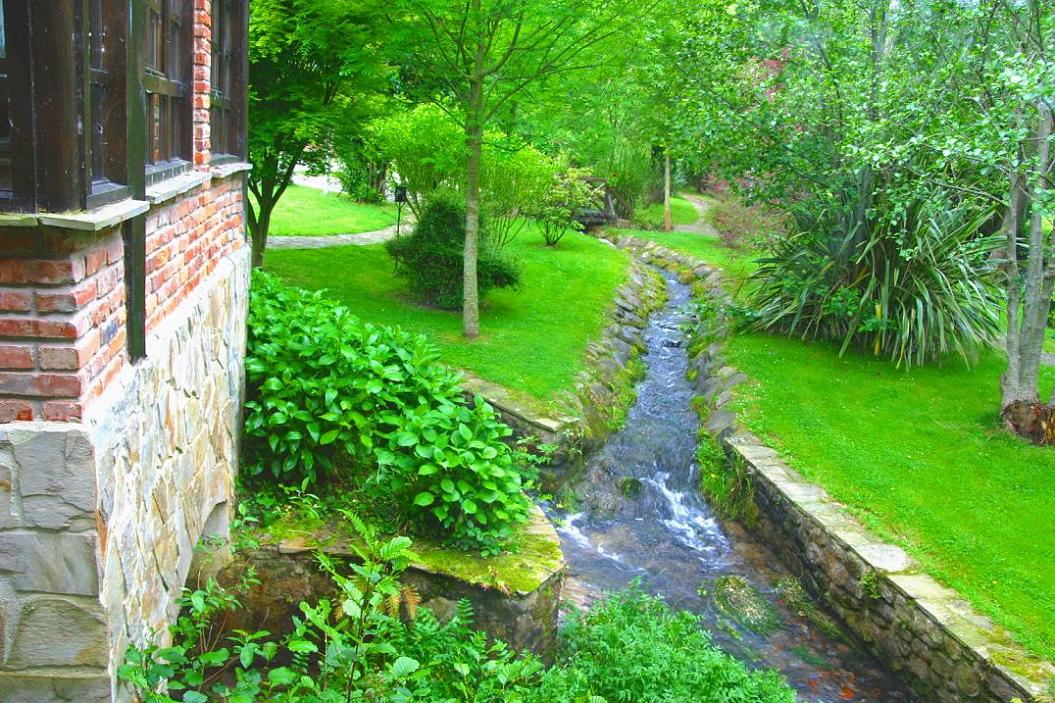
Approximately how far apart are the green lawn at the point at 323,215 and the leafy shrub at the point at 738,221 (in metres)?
7.42

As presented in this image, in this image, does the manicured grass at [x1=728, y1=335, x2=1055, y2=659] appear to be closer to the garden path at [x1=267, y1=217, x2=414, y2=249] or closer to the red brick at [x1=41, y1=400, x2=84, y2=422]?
the red brick at [x1=41, y1=400, x2=84, y2=422]

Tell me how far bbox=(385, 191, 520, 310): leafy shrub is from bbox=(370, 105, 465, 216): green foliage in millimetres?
452

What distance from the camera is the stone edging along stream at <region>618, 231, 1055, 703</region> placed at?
550 centimetres

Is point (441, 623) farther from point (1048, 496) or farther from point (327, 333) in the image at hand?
point (1048, 496)

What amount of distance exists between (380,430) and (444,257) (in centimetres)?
683

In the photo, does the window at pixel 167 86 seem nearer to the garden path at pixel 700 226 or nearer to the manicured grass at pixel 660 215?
the garden path at pixel 700 226

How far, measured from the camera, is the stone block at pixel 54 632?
2.75 metres

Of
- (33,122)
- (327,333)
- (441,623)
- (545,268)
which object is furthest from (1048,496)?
(545,268)

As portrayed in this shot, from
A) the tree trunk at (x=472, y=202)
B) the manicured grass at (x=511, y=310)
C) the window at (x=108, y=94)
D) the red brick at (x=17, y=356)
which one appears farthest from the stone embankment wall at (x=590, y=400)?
the red brick at (x=17, y=356)

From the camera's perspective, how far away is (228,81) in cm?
600

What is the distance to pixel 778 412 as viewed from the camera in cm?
978

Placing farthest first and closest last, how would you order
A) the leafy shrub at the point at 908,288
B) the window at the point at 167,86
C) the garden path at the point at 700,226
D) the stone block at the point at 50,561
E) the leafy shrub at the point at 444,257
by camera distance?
the garden path at the point at 700,226 → the leafy shrub at the point at 444,257 → the leafy shrub at the point at 908,288 → the window at the point at 167,86 → the stone block at the point at 50,561

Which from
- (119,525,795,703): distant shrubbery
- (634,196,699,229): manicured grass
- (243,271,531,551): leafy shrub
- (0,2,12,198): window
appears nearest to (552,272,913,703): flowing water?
(119,525,795,703): distant shrubbery

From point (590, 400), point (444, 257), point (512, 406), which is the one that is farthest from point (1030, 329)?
point (444, 257)
